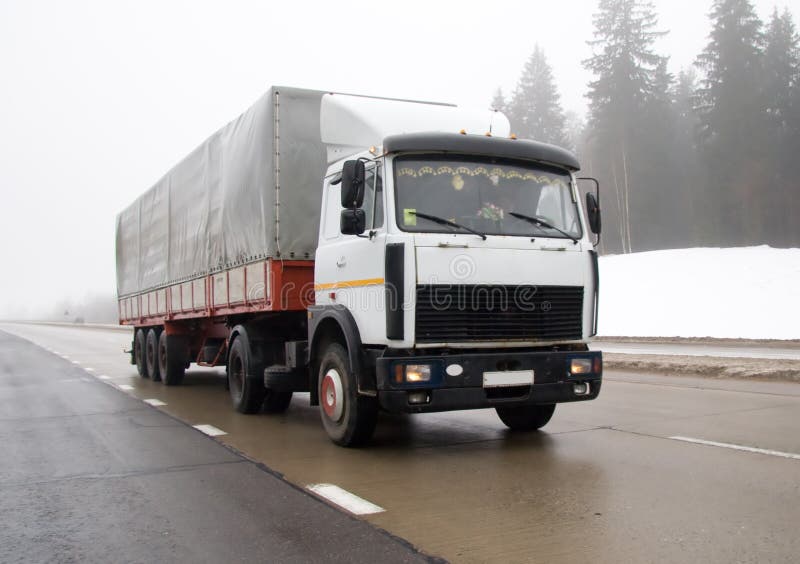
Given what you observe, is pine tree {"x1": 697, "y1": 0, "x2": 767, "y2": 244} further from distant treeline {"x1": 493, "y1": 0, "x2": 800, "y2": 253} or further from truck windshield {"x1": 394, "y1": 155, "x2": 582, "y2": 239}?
truck windshield {"x1": 394, "y1": 155, "x2": 582, "y2": 239}

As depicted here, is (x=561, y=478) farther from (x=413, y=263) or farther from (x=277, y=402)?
(x=277, y=402)

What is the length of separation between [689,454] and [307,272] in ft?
14.4

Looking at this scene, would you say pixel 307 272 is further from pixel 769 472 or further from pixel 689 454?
pixel 769 472

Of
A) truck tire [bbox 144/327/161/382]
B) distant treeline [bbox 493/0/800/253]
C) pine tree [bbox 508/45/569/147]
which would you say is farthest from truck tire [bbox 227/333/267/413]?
pine tree [bbox 508/45/569/147]

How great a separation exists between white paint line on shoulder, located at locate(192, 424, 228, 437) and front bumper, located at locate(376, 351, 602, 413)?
264cm

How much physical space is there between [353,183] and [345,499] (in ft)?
8.65

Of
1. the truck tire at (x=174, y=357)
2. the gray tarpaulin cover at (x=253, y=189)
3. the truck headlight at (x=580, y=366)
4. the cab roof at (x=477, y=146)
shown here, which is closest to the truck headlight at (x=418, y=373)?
the truck headlight at (x=580, y=366)

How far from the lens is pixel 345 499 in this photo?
5195 mm

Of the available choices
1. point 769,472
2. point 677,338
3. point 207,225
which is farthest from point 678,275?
point 769,472

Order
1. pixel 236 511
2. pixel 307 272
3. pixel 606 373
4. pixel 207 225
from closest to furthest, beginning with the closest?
pixel 236 511 < pixel 307 272 < pixel 207 225 < pixel 606 373

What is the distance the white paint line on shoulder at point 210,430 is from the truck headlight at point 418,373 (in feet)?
9.55

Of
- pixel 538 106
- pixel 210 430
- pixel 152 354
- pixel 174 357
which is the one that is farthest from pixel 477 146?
pixel 538 106

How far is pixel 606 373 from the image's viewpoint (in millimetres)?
14547

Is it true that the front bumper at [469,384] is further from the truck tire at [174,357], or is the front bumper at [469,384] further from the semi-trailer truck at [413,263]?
the truck tire at [174,357]
